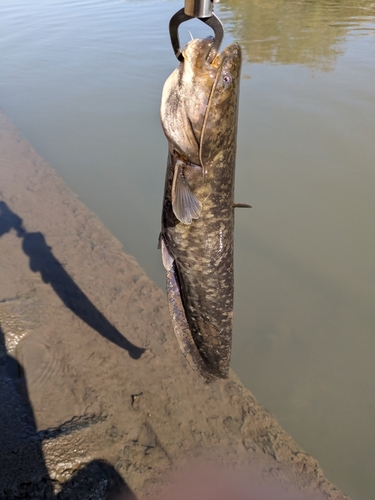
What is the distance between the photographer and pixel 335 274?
471 cm

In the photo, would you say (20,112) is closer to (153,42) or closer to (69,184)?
(69,184)

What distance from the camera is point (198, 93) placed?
5.53ft

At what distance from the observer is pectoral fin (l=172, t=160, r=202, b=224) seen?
6.04 ft

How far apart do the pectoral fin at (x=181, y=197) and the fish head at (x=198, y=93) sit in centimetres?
13

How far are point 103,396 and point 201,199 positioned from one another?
228cm

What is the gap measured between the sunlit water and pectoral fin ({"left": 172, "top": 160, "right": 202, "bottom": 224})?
2.63m

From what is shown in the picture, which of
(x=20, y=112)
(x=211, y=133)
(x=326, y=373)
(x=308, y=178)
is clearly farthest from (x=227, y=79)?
(x=20, y=112)

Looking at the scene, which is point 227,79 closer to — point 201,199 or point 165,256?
point 201,199

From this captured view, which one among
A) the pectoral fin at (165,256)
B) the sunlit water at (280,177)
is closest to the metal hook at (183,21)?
the pectoral fin at (165,256)

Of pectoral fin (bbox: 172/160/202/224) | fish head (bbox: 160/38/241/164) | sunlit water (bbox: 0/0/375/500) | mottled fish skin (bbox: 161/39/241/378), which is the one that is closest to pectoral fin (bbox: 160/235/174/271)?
mottled fish skin (bbox: 161/39/241/378)

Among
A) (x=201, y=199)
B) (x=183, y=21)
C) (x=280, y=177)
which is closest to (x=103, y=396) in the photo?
(x=201, y=199)

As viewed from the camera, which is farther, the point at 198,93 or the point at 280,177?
the point at 280,177

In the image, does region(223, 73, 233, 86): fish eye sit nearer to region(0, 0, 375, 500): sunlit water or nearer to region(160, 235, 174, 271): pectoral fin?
region(160, 235, 174, 271): pectoral fin

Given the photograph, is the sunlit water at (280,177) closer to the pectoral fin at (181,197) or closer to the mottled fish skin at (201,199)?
the mottled fish skin at (201,199)
